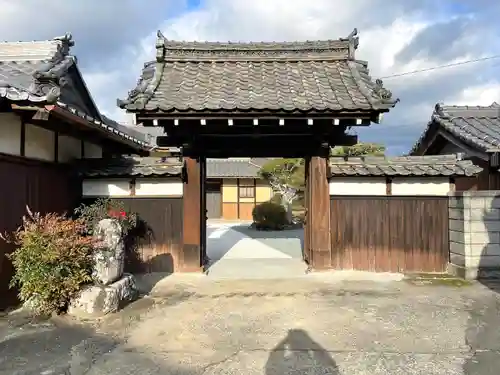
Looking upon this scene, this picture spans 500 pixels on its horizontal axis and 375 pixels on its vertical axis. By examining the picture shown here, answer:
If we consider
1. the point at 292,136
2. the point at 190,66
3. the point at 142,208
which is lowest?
the point at 142,208

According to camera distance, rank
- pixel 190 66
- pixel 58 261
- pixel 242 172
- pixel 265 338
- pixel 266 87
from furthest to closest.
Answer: pixel 242 172 < pixel 190 66 < pixel 266 87 < pixel 58 261 < pixel 265 338

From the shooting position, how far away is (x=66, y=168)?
8.00 metres

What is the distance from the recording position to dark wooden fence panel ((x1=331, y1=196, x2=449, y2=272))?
8.11 meters

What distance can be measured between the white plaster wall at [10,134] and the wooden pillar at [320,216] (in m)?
5.20

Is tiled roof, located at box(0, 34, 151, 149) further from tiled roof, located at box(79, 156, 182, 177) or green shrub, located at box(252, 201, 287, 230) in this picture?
green shrub, located at box(252, 201, 287, 230)

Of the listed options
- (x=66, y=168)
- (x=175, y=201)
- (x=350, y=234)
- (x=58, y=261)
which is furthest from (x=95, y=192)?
(x=350, y=234)

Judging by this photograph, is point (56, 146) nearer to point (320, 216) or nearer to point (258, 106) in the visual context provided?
point (258, 106)

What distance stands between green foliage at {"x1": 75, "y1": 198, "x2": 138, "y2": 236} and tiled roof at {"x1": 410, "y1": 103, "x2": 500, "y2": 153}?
7.33m

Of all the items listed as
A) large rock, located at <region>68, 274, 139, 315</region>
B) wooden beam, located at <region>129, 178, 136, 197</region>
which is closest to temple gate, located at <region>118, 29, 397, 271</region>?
wooden beam, located at <region>129, 178, 136, 197</region>

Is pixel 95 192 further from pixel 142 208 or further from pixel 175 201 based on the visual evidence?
pixel 175 201

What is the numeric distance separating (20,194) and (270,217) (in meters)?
15.4

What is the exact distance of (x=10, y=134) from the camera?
6027 mm

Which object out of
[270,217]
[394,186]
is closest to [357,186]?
[394,186]

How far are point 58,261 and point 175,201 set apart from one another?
3.16m
